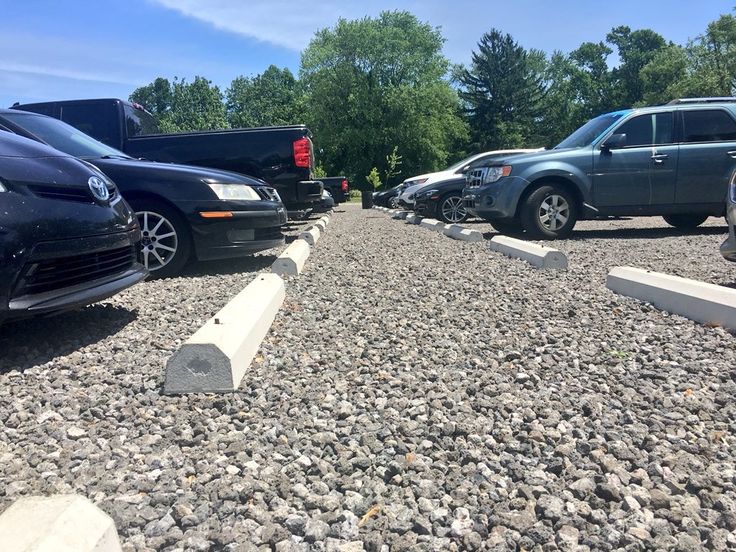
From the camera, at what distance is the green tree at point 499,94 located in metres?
62.6

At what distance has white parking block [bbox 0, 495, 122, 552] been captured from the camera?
1431 mm

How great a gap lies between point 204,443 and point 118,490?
1.31ft

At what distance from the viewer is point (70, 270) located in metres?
3.51

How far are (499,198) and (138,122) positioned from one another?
5595mm

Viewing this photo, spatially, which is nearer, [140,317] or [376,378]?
[376,378]

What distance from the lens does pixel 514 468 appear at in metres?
2.16

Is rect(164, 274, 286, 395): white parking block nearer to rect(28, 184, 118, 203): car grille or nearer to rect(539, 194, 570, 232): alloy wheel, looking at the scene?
rect(28, 184, 118, 203): car grille

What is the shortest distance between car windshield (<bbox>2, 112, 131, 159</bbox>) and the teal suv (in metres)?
5.63

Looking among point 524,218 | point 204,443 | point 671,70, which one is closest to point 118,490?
Answer: point 204,443

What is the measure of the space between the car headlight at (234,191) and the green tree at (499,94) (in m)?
58.4

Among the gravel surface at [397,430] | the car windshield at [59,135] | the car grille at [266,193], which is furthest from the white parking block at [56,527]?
the car grille at [266,193]

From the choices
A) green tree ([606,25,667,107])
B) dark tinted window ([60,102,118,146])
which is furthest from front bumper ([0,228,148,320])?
green tree ([606,25,667,107])

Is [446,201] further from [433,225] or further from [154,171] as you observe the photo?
[154,171]

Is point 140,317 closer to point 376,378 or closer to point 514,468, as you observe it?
point 376,378
